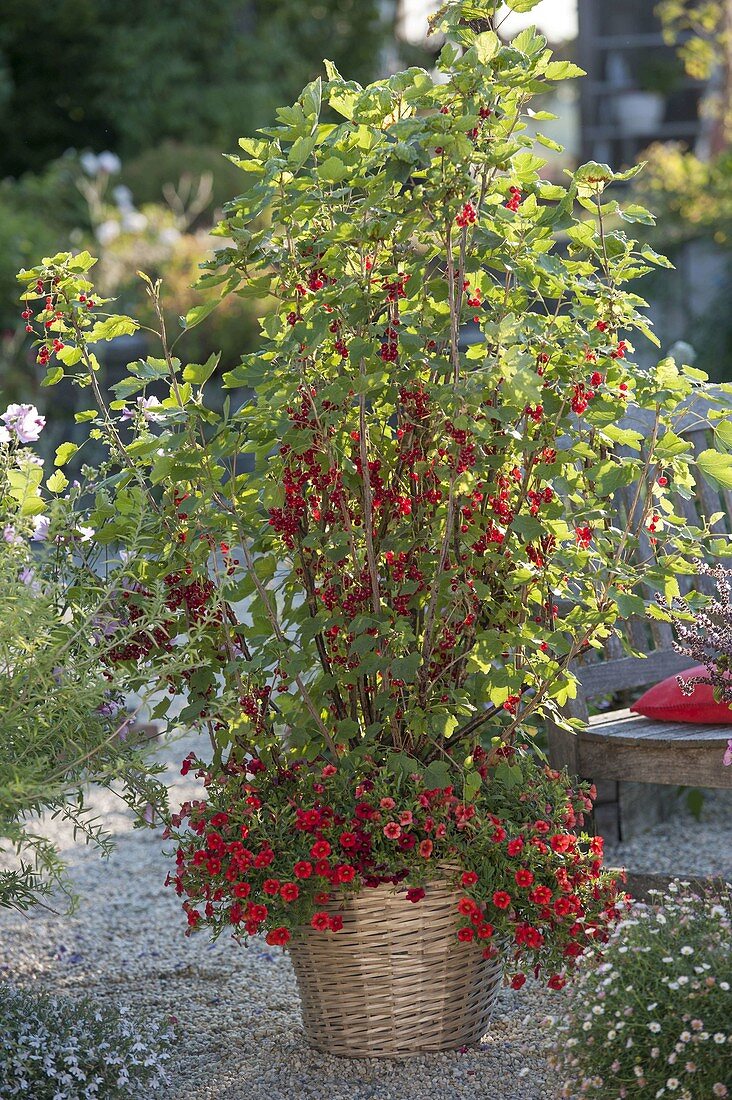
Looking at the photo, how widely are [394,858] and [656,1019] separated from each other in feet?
1.49

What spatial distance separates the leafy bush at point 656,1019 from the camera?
1.74 metres

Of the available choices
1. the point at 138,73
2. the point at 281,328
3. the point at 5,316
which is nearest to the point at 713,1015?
the point at 281,328

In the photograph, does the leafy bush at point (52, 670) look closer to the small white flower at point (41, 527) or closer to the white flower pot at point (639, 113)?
the small white flower at point (41, 527)

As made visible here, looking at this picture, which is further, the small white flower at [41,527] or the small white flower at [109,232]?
the small white flower at [109,232]

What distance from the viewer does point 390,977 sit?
2.10 m

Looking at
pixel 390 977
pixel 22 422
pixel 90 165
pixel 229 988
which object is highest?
pixel 90 165

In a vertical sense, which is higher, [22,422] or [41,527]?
[22,422]

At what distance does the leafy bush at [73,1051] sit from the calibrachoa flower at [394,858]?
0.26 metres

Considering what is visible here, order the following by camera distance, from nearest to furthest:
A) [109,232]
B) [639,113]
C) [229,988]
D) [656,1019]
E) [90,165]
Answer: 1. [656,1019]
2. [229,988]
3. [109,232]
4. [90,165]
5. [639,113]

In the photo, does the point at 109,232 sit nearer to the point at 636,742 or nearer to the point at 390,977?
the point at 636,742

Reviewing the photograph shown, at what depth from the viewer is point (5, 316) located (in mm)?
8508

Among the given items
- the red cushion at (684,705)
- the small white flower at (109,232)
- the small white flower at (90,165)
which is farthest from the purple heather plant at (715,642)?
the small white flower at (90,165)

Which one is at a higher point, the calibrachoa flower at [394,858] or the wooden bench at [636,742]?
the wooden bench at [636,742]

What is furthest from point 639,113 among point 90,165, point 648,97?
point 90,165
